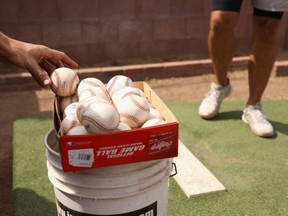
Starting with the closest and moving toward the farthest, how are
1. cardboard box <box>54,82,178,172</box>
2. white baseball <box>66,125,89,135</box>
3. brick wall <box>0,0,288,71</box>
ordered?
cardboard box <box>54,82,178,172</box>
white baseball <box>66,125,89,135</box>
brick wall <box>0,0,288,71</box>

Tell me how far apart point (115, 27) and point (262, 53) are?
263 cm

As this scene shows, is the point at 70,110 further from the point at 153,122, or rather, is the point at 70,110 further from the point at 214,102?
the point at 214,102

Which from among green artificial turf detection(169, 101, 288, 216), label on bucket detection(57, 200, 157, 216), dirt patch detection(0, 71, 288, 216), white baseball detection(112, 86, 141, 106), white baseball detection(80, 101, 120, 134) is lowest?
dirt patch detection(0, 71, 288, 216)

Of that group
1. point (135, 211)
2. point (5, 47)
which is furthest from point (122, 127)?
point (5, 47)

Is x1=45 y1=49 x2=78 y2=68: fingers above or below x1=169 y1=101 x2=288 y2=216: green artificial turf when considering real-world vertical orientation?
above

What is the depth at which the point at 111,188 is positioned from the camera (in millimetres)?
1559

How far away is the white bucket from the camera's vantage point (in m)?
1.55

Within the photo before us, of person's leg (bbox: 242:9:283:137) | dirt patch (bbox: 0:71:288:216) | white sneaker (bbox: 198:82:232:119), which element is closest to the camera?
person's leg (bbox: 242:9:283:137)

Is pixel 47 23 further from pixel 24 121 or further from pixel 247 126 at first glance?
pixel 247 126

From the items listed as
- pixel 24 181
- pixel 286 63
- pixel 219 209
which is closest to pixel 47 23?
pixel 24 181

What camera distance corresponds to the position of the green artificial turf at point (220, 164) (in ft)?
7.89

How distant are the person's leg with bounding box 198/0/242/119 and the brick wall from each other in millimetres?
2185

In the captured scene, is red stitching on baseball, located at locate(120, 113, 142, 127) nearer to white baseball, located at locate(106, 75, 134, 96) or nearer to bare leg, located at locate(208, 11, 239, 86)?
white baseball, located at locate(106, 75, 134, 96)

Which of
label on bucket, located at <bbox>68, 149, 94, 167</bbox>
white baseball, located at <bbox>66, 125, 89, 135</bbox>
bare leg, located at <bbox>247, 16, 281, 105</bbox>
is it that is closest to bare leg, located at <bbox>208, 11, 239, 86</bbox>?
bare leg, located at <bbox>247, 16, 281, 105</bbox>
